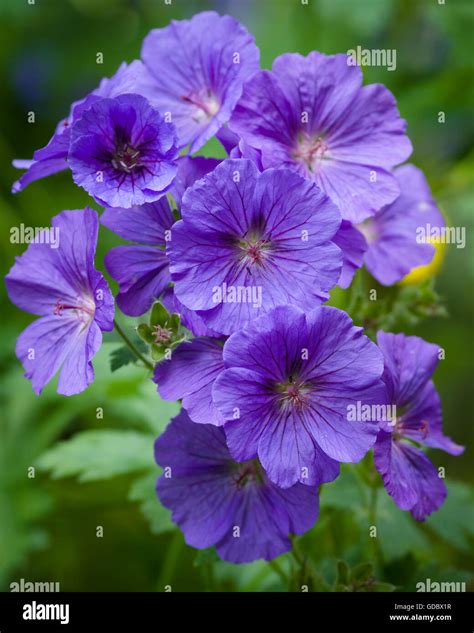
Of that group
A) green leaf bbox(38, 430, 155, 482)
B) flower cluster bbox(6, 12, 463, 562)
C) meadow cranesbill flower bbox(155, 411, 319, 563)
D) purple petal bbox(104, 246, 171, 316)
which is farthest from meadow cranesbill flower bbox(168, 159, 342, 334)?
green leaf bbox(38, 430, 155, 482)

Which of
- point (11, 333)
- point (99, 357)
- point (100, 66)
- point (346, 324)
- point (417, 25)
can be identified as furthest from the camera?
point (100, 66)

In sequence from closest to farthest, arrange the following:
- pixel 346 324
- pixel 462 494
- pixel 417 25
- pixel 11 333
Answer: pixel 346 324 < pixel 462 494 < pixel 11 333 < pixel 417 25

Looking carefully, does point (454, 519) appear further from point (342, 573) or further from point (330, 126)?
point (330, 126)

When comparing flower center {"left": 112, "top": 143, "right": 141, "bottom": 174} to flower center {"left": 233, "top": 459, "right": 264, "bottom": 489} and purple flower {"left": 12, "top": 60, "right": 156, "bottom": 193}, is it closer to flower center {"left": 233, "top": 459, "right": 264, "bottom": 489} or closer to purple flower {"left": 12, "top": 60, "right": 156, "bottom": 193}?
purple flower {"left": 12, "top": 60, "right": 156, "bottom": 193}

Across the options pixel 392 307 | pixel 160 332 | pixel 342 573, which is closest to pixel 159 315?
pixel 160 332

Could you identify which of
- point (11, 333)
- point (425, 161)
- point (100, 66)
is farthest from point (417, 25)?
point (11, 333)

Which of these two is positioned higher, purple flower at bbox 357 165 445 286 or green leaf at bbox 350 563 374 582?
purple flower at bbox 357 165 445 286
